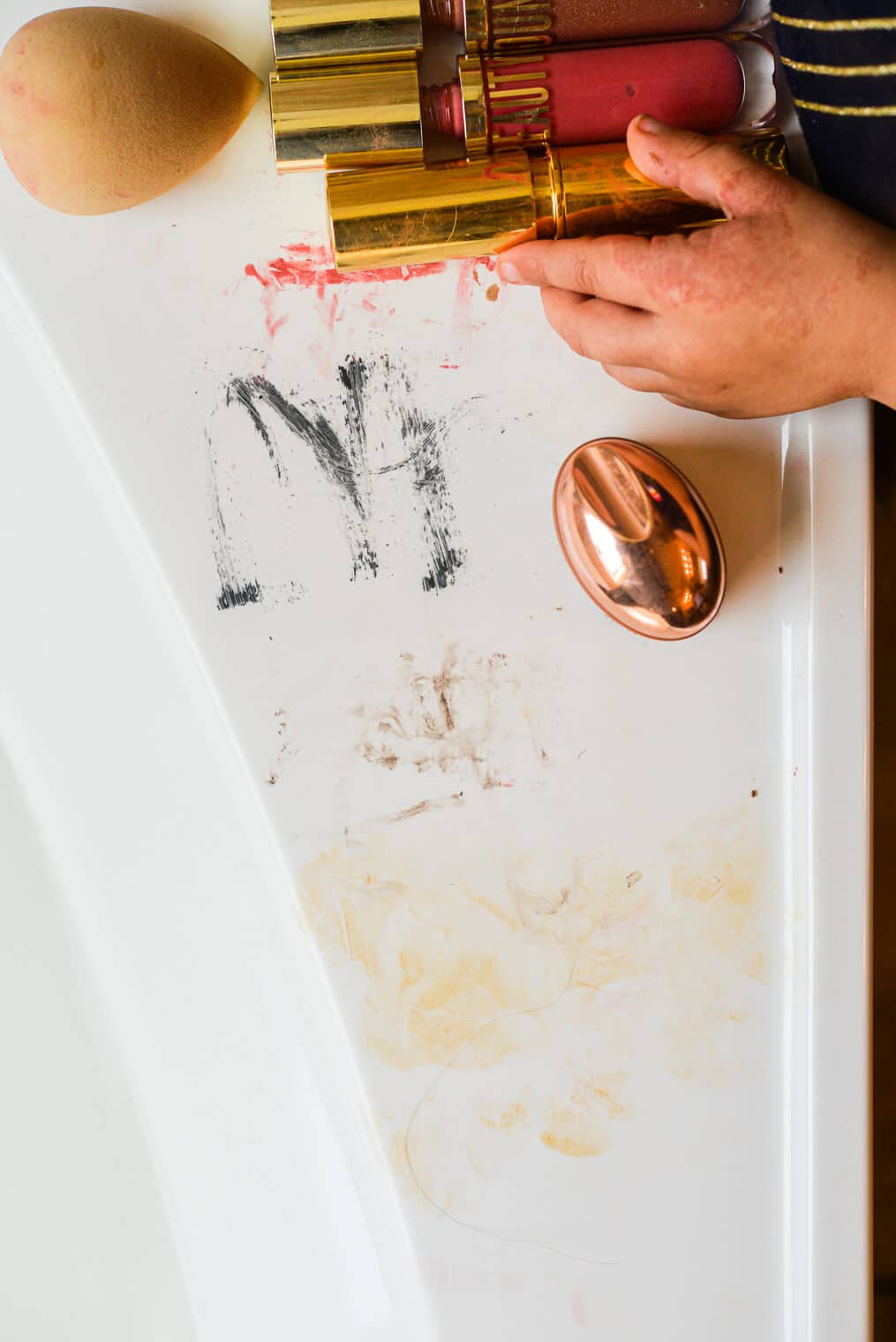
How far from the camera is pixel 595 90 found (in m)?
0.40

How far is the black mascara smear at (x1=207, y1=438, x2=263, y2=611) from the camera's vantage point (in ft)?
1.42

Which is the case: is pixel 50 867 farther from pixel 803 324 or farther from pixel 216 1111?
pixel 803 324

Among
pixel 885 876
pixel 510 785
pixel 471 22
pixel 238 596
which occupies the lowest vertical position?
pixel 885 876

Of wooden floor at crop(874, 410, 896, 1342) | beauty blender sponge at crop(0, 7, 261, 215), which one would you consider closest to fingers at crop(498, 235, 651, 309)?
beauty blender sponge at crop(0, 7, 261, 215)

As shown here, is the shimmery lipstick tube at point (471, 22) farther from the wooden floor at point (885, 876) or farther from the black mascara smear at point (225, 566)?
the wooden floor at point (885, 876)

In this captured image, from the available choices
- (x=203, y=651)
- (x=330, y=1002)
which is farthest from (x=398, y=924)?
(x=203, y=651)

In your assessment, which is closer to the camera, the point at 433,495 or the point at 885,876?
the point at 433,495

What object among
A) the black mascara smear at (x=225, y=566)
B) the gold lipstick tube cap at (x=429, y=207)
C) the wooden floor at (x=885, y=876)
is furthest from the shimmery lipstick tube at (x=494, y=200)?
the wooden floor at (x=885, y=876)

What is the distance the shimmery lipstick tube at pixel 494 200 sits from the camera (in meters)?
0.39

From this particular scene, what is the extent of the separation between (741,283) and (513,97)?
0.12 meters

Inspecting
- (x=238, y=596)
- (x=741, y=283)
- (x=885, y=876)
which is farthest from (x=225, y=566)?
(x=885, y=876)

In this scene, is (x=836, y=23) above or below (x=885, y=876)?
above

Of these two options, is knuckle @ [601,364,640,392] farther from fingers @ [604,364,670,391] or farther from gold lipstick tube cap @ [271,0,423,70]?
gold lipstick tube cap @ [271,0,423,70]

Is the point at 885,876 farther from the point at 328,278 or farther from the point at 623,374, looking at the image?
the point at 328,278
